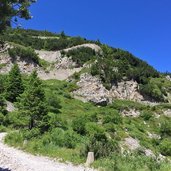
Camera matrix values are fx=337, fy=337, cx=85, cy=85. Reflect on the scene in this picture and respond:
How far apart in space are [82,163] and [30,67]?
57.3 metres

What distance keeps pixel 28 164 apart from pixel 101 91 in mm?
51999

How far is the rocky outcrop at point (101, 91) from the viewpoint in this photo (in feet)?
215

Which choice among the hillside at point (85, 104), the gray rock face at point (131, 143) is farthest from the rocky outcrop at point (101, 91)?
the gray rock face at point (131, 143)

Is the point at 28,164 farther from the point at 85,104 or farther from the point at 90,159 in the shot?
the point at 85,104

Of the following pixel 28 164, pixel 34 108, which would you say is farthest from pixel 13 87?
pixel 28 164

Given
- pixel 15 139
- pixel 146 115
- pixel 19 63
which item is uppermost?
pixel 19 63

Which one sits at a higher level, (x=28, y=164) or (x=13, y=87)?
(x=13, y=87)

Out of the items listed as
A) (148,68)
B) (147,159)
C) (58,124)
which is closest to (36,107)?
(58,124)

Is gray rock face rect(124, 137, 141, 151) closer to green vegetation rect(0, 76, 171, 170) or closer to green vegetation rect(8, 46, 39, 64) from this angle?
green vegetation rect(0, 76, 171, 170)

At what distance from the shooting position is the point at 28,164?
17391 mm

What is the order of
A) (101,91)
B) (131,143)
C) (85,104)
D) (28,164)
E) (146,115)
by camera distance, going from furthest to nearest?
(101,91) → (146,115) → (85,104) → (131,143) → (28,164)

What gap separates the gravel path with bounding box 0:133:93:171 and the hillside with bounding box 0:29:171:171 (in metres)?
1.09

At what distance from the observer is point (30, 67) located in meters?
74.2

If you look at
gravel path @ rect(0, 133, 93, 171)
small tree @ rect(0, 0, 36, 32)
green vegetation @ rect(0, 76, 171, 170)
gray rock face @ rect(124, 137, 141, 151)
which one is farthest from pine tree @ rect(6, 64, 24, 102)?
small tree @ rect(0, 0, 36, 32)
